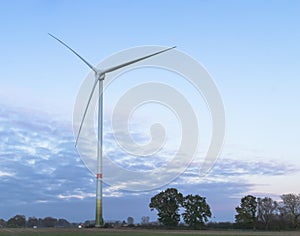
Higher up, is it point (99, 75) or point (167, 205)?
point (99, 75)

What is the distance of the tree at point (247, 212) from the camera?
140 m

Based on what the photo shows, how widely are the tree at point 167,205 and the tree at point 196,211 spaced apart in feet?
8.06

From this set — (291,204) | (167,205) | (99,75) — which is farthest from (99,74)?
(291,204)

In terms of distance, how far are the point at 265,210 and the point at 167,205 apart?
29.6m

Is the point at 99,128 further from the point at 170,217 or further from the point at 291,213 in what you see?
the point at 291,213

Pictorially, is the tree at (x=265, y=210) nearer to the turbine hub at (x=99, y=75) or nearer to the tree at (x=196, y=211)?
the tree at (x=196, y=211)

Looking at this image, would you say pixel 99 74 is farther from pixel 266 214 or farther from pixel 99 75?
pixel 266 214

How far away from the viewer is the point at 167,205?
138250 millimetres

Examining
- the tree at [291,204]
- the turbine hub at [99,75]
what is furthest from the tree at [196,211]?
the turbine hub at [99,75]

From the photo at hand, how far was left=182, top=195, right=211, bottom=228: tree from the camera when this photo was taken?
136125 millimetres

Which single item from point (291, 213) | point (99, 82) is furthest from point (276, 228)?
point (99, 82)

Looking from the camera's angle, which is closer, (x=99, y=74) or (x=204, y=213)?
(x=99, y=74)

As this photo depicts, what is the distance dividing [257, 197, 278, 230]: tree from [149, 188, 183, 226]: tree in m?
23.5

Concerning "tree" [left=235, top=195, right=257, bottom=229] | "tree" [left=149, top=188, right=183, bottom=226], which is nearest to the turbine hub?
"tree" [left=149, top=188, right=183, bottom=226]
